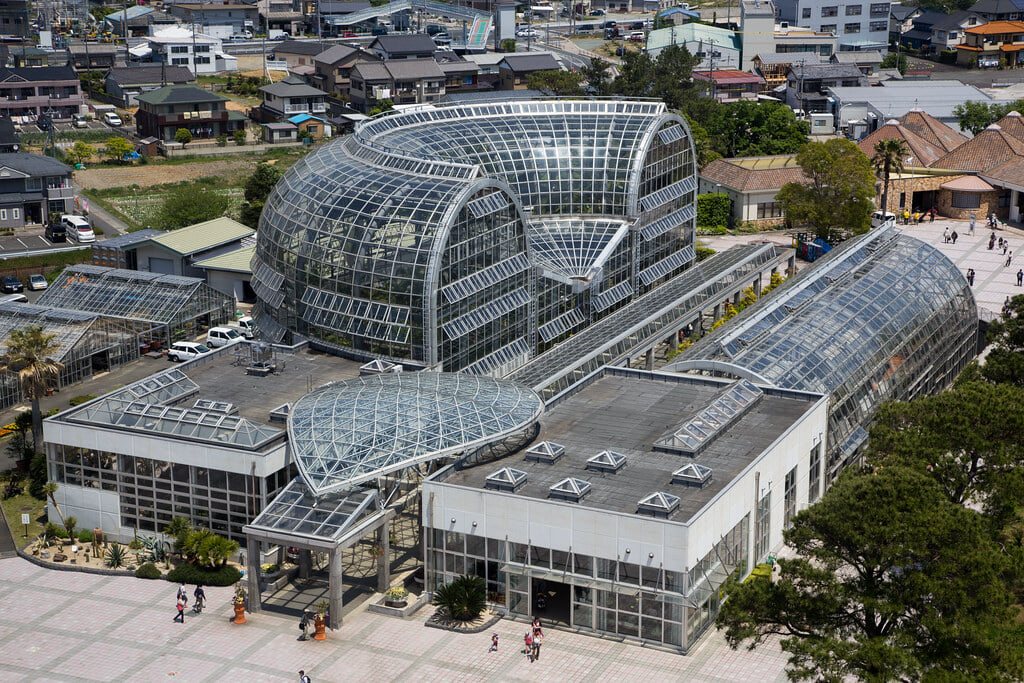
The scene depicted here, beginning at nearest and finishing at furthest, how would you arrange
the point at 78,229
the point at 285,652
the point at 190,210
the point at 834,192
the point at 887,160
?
the point at 285,652
the point at 834,192
the point at 190,210
the point at 887,160
the point at 78,229

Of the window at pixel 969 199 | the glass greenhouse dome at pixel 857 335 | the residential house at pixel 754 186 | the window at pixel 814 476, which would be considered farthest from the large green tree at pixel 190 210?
the window at pixel 969 199

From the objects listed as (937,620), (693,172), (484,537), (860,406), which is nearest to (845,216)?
(693,172)

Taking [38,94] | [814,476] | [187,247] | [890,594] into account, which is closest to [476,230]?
[814,476]

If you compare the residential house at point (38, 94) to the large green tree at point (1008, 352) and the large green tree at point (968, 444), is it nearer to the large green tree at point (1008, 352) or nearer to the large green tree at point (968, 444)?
the large green tree at point (1008, 352)

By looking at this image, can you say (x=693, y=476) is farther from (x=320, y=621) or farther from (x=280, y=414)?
(x=280, y=414)

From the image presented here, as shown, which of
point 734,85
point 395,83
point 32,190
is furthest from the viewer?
point 734,85

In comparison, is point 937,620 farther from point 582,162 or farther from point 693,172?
point 693,172
